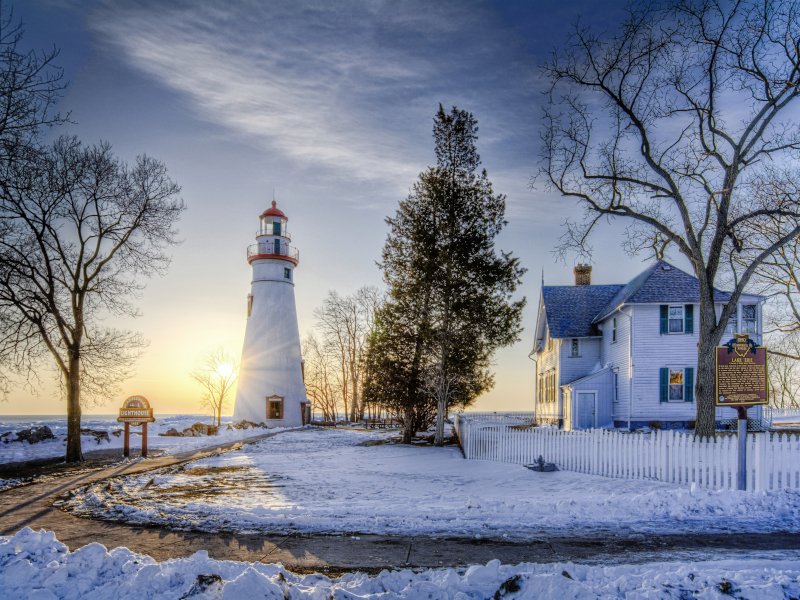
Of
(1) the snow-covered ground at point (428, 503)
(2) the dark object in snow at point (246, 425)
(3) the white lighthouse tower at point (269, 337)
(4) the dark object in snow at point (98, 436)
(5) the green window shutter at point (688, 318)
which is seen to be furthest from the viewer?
(3) the white lighthouse tower at point (269, 337)

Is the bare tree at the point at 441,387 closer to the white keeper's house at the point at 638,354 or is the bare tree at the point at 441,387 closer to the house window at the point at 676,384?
the white keeper's house at the point at 638,354

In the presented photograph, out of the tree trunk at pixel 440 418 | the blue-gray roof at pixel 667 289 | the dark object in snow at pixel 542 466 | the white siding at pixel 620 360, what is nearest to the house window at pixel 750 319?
the blue-gray roof at pixel 667 289

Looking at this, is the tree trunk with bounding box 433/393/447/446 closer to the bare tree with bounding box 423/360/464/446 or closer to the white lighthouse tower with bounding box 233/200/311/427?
the bare tree with bounding box 423/360/464/446

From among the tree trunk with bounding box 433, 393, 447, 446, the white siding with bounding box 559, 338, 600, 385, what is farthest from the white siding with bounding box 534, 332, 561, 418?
the tree trunk with bounding box 433, 393, 447, 446

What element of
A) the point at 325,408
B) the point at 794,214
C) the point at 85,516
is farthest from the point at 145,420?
the point at 325,408

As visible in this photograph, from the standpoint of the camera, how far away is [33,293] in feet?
59.7

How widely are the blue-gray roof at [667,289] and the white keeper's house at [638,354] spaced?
0.13 ft

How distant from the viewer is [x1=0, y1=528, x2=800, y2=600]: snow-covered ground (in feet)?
16.8

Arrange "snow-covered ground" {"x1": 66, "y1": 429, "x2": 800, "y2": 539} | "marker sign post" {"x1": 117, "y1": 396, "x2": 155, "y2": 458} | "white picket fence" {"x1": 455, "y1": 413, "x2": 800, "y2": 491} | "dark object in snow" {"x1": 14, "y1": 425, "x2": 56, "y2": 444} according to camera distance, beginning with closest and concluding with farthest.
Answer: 1. "snow-covered ground" {"x1": 66, "y1": 429, "x2": 800, "y2": 539}
2. "white picket fence" {"x1": 455, "y1": 413, "x2": 800, "y2": 491}
3. "marker sign post" {"x1": 117, "y1": 396, "x2": 155, "y2": 458}
4. "dark object in snow" {"x1": 14, "y1": 425, "x2": 56, "y2": 444}

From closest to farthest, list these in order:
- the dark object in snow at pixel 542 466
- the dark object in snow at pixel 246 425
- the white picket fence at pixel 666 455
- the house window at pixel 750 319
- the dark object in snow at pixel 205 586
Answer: the dark object in snow at pixel 205 586
the white picket fence at pixel 666 455
the dark object in snow at pixel 542 466
the house window at pixel 750 319
the dark object in snow at pixel 246 425

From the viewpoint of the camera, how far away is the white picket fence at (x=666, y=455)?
1198cm

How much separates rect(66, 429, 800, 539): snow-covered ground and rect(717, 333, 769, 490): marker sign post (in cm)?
187

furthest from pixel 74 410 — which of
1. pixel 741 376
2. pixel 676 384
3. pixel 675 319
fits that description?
pixel 675 319

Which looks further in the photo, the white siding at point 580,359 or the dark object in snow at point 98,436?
the white siding at point 580,359
